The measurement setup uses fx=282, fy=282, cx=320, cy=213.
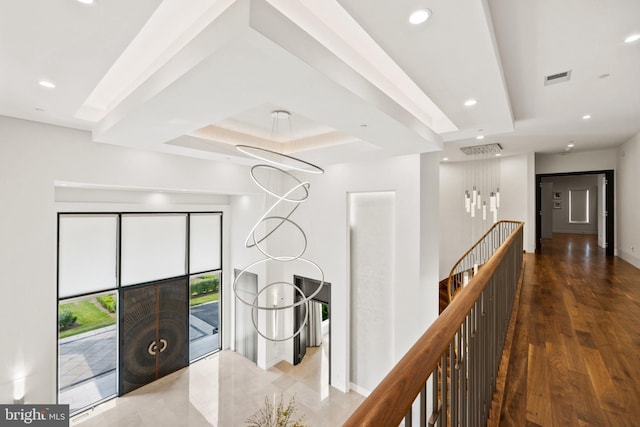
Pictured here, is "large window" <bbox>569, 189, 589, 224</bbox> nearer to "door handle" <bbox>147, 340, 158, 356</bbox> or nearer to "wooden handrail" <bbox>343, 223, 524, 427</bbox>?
"wooden handrail" <bbox>343, 223, 524, 427</bbox>

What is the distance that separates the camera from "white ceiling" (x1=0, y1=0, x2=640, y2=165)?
5.97 feet

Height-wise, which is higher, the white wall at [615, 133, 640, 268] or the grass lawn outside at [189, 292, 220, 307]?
the white wall at [615, 133, 640, 268]

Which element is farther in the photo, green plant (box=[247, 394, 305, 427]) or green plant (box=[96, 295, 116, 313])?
green plant (box=[96, 295, 116, 313])

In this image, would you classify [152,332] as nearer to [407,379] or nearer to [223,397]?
[223,397]

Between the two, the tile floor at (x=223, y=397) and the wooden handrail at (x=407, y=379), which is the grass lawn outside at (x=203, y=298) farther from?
the wooden handrail at (x=407, y=379)

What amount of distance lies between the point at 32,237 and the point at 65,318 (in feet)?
7.25

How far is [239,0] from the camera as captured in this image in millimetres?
1643

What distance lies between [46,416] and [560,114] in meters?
8.54

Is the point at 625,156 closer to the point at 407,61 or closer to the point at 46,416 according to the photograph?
the point at 407,61

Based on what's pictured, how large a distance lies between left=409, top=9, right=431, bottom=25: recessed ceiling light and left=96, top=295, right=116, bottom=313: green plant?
265 inches

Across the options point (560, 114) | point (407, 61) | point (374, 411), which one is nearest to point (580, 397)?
point (374, 411)

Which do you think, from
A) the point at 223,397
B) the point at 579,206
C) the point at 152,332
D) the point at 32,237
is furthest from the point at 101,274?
the point at 579,206

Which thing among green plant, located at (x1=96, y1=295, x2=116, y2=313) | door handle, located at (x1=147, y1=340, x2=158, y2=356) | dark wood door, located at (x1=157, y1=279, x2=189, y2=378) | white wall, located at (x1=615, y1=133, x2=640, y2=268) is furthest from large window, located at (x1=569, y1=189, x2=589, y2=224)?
green plant, located at (x1=96, y1=295, x2=116, y2=313)

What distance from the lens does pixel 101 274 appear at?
5508 mm
